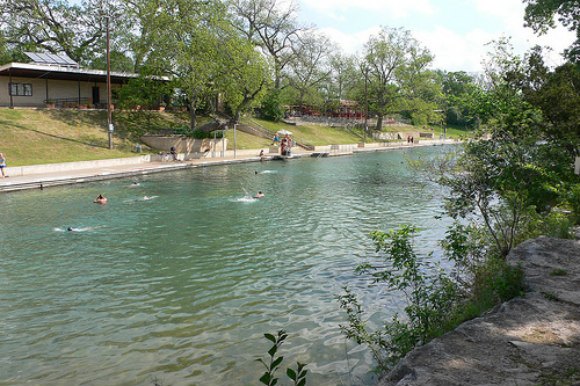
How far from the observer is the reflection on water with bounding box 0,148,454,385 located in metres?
9.04

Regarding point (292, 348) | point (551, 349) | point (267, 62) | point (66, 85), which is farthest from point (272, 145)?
point (551, 349)

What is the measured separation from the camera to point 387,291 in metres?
12.6

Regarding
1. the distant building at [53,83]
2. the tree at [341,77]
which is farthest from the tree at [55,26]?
the tree at [341,77]

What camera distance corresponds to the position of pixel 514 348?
21.8ft

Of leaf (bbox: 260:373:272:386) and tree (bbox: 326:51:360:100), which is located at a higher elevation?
tree (bbox: 326:51:360:100)

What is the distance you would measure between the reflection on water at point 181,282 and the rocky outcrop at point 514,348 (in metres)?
2.25

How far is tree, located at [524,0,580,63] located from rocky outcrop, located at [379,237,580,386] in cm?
1886

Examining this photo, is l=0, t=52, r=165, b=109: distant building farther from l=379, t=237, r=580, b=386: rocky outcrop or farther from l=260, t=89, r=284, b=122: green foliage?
l=379, t=237, r=580, b=386: rocky outcrop

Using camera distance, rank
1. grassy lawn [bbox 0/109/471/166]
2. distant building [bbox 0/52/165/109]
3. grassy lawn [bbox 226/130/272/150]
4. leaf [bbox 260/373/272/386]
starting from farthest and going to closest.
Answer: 1. grassy lawn [bbox 226/130/272/150]
2. distant building [bbox 0/52/165/109]
3. grassy lawn [bbox 0/109/471/166]
4. leaf [bbox 260/373/272/386]

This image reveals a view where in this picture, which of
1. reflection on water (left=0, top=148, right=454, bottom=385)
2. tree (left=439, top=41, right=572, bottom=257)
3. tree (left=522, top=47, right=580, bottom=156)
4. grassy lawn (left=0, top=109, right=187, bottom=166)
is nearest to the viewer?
reflection on water (left=0, top=148, right=454, bottom=385)

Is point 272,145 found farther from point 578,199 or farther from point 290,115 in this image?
point 578,199

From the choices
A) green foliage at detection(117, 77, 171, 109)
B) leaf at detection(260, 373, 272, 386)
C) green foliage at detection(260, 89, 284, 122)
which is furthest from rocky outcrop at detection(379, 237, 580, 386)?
green foliage at detection(260, 89, 284, 122)

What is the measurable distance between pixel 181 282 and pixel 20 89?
4133cm

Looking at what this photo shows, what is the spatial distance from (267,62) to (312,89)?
30.7 meters
